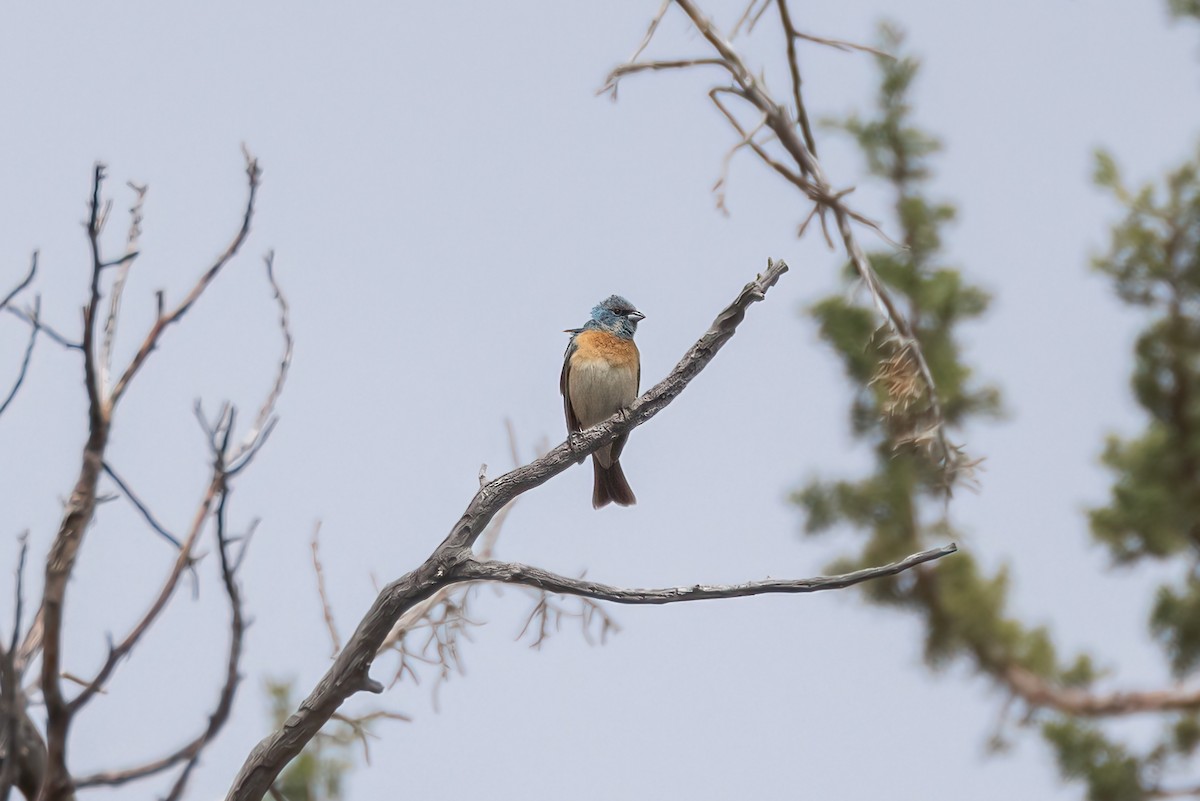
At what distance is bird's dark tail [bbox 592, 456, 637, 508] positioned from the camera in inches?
217

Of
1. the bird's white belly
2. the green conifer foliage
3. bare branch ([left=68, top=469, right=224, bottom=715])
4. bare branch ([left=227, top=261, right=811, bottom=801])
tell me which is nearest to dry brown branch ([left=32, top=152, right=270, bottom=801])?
bare branch ([left=68, top=469, right=224, bottom=715])

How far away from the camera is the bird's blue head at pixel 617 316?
18.9 feet

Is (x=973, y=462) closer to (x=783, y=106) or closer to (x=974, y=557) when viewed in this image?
(x=783, y=106)

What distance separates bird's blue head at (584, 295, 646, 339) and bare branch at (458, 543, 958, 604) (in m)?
3.15

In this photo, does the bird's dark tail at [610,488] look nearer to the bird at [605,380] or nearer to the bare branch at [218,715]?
the bird at [605,380]

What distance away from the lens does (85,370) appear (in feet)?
6.25

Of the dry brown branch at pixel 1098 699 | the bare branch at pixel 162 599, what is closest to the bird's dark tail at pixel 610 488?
the bare branch at pixel 162 599

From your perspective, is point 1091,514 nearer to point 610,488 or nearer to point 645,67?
point 610,488

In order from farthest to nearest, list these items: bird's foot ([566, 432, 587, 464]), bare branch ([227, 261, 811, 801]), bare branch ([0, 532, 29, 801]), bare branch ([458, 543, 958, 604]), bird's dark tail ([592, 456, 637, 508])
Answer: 1. bird's dark tail ([592, 456, 637, 508])
2. bird's foot ([566, 432, 587, 464])
3. bare branch ([227, 261, 811, 801])
4. bare branch ([458, 543, 958, 604])
5. bare branch ([0, 532, 29, 801])

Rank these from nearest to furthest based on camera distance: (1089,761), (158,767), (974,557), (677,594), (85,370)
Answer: (158,767)
(85,370)
(677,594)
(1089,761)
(974,557)

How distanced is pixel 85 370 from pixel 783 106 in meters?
1.73

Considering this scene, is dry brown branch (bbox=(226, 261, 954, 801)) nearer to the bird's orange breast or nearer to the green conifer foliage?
the bird's orange breast

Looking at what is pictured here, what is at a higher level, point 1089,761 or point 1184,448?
point 1184,448

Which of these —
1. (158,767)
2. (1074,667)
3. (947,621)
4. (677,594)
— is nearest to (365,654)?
(677,594)
